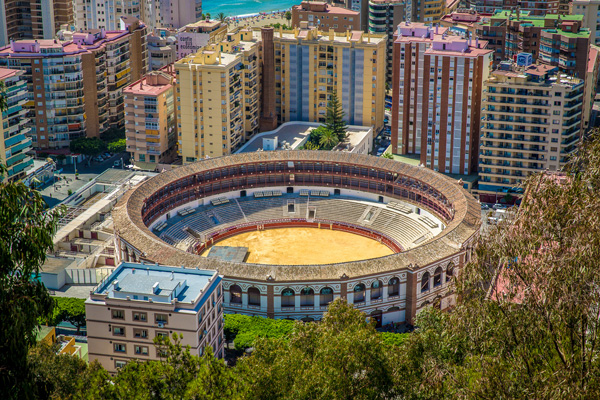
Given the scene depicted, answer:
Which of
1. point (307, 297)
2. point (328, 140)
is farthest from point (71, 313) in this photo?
point (328, 140)

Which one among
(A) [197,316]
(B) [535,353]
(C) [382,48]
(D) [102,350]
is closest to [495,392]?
(B) [535,353]

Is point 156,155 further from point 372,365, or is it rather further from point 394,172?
point 372,365

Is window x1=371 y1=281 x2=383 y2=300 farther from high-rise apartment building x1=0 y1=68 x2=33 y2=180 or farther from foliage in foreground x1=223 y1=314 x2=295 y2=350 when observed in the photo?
high-rise apartment building x1=0 y1=68 x2=33 y2=180

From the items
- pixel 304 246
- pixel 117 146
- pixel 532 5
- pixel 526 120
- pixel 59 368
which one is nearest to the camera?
pixel 59 368

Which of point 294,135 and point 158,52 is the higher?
point 158,52

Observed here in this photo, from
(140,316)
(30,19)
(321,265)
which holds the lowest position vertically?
(321,265)

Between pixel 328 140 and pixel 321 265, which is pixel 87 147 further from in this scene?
pixel 321 265

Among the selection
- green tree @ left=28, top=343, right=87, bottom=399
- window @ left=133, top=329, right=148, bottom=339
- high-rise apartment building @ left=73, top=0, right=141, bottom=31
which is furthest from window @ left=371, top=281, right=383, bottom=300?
high-rise apartment building @ left=73, top=0, right=141, bottom=31

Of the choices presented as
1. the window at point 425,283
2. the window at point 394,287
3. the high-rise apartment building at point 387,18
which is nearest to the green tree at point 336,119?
the high-rise apartment building at point 387,18
